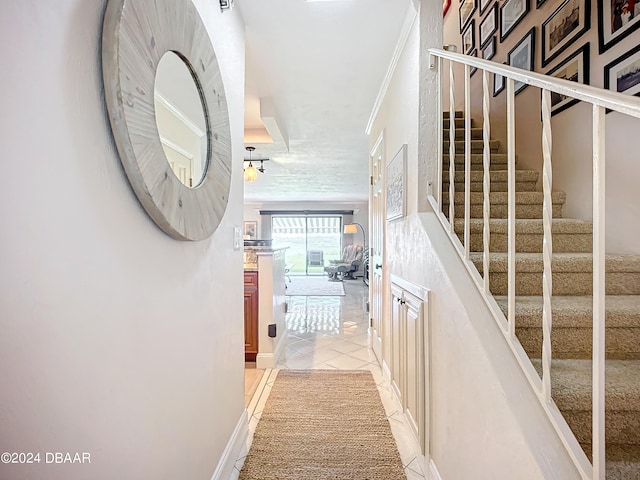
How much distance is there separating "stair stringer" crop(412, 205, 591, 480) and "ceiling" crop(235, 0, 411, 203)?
3.88 feet

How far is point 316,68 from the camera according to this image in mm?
2322

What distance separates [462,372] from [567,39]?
2.26 metres

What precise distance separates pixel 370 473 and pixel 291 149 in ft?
12.9

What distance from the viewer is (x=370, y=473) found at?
5.07 feet

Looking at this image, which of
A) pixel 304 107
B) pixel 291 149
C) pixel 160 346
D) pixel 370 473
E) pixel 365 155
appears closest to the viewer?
pixel 160 346

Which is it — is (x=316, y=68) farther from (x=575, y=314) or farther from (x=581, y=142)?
(x=575, y=314)

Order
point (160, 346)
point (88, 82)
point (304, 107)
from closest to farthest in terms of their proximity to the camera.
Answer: point (88, 82), point (160, 346), point (304, 107)

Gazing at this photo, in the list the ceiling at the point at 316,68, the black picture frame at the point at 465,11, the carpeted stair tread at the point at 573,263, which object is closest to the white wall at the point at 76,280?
the carpeted stair tread at the point at 573,263

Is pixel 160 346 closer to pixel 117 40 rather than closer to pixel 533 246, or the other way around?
pixel 117 40

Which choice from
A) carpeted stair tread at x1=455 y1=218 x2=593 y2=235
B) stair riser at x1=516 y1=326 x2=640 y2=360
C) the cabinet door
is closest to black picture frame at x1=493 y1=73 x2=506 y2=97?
carpeted stair tread at x1=455 y1=218 x2=593 y2=235

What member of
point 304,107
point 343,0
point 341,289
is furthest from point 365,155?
point 341,289

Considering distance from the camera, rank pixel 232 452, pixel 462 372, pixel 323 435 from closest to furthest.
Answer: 1. pixel 462 372
2. pixel 232 452
3. pixel 323 435

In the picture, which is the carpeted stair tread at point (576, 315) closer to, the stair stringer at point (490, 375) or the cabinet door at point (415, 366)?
the stair stringer at point (490, 375)

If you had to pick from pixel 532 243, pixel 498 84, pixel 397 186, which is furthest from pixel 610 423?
pixel 498 84
